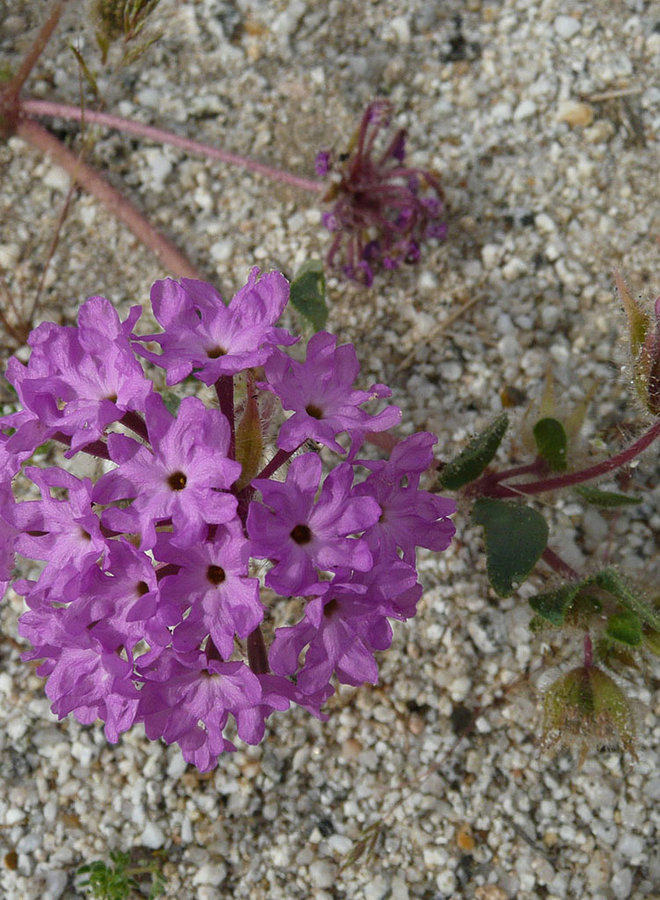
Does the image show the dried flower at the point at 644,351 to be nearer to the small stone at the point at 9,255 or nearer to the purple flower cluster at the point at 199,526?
the purple flower cluster at the point at 199,526

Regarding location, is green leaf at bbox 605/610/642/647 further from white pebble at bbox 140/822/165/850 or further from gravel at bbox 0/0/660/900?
white pebble at bbox 140/822/165/850

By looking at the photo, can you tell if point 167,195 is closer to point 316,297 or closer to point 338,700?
point 316,297

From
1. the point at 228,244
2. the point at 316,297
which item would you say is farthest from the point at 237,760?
the point at 228,244

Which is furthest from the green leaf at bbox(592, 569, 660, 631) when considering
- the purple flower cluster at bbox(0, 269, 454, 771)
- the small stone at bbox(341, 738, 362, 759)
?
the small stone at bbox(341, 738, 362, 759)

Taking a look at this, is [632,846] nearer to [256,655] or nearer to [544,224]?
[256,655]

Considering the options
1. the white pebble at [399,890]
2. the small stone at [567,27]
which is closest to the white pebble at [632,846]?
the white pebble at [399,890]
